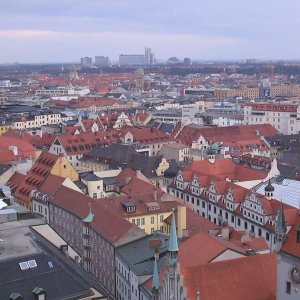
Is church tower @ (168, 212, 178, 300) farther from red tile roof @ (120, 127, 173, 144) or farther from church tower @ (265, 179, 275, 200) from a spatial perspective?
red tile roof @ (120, 127, 173, 144)

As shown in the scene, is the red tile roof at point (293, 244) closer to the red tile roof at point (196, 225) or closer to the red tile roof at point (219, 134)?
the red tile roof at point (196, 225)

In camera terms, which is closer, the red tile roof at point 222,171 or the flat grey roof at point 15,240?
the flat grey roof at point 15,240

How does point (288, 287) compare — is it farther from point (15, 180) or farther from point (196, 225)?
point (15, 180)

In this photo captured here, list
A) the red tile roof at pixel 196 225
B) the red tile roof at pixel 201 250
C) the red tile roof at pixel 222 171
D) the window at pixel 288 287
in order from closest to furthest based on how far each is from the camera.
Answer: the window at pixel 288 287
the red tile roof at pixel 201 250
the red tile roof at pixel 196 225
the red tile roof at pixel 222 171

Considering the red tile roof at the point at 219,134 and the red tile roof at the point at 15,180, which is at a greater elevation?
the red tile roof at the point at 15,180

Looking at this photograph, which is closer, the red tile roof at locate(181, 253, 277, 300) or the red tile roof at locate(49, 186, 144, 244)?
the red tile roof at locate(181, 253, 277, 300)

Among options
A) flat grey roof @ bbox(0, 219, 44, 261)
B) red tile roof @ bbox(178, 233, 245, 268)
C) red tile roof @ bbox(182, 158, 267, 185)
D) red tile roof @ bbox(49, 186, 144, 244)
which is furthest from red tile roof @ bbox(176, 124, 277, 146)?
red tile roof @ bbox(178, 233, 245, 268)

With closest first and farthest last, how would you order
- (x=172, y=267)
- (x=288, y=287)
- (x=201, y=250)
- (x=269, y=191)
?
1. (x=288, y=287)
2. (x=172, y=267)
3. (x=201, y=250)
4. (x=269, y=191)

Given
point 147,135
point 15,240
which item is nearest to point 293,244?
point 15,240

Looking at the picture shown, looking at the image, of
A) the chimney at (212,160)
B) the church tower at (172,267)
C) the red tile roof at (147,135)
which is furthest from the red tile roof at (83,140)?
the church tower at (172,267)

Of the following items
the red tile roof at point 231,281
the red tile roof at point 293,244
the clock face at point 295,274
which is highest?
the red tile roof at point 293,244

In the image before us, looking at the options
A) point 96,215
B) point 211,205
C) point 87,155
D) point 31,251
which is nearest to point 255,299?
point 31,251

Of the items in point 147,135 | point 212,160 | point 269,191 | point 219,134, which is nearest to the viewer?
point 269,191
